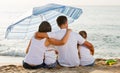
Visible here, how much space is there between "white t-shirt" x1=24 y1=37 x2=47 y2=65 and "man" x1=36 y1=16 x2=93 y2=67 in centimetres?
15

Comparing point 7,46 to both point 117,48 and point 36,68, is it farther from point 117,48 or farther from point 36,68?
point 36,68

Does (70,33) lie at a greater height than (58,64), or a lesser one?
greater

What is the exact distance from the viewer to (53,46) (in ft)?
24.0

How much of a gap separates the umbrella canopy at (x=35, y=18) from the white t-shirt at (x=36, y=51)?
2.77 feet

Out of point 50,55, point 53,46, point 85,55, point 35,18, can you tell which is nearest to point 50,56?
point 50,55

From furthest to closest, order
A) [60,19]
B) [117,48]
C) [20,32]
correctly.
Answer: [117,48], [20,32], [60,19]

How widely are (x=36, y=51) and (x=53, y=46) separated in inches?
15.0

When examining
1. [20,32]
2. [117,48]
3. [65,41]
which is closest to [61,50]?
[65,41]

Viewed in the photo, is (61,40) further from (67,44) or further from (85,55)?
(85,55)

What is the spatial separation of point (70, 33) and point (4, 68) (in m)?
1.91

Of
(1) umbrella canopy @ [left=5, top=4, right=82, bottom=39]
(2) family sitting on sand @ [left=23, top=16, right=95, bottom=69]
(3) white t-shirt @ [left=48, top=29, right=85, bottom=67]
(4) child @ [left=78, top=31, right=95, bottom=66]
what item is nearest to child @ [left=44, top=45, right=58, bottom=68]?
(2) family sitting on sand @ [left=23, top=16, right=95, bottom=69]

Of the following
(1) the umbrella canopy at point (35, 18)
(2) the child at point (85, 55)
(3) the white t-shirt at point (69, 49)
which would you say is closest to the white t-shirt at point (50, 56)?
(3) the white t-shirt at point (69, 49)

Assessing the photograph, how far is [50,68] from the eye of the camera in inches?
289

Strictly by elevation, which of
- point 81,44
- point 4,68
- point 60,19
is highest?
point 60,19
